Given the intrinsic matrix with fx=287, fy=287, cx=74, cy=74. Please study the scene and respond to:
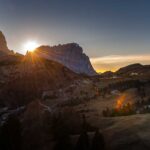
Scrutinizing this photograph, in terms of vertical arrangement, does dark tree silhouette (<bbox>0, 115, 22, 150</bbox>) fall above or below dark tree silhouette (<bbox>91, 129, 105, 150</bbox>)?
above

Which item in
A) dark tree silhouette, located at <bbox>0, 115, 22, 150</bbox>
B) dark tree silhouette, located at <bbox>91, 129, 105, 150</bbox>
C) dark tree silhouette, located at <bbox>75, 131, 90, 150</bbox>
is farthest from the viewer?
dark tree silhouette, located at <bbox>75, 131, 90, 150</bbox>

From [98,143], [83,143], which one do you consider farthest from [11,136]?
[98,143]

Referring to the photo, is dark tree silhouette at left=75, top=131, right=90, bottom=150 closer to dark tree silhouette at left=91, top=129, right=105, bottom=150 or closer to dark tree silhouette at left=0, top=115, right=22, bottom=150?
dark tree silhouette at left=91, top=129, right=105, bottom=150

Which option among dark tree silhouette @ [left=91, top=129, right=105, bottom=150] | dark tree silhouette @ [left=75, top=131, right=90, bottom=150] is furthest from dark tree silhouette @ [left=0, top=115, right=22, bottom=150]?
dark tree silhouette @ [left=91, top=129, right=105, bottom=150]

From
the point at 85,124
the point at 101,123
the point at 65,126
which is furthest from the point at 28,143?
the point at 101,123

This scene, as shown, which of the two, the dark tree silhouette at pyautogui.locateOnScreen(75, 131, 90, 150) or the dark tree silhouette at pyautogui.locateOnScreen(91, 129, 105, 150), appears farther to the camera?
the dark tree silhouette at pyautogui.locateOnScreen(75, 131, 90, 150)

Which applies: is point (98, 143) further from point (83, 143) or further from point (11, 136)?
point (11, 136)

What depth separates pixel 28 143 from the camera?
347ft

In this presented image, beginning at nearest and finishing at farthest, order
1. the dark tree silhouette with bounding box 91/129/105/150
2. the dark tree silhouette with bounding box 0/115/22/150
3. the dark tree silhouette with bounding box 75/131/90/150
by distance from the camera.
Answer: the dark tree silhouette with bounding box 91/129/105/150 → the dark tree silhouette with bounding box 0/115/22/150 → the dark tree silhouette with bounding box 75/131/90/150

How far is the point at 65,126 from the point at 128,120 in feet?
99.6

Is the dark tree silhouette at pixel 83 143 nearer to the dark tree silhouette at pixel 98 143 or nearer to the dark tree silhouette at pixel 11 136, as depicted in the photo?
the dark tree silhouette at pixel 98 143

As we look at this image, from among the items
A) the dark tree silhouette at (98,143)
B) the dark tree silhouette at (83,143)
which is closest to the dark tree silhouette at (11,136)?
the dark tree silhouette at (83,143)

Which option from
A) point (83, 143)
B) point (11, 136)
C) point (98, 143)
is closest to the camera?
point (98, 143)

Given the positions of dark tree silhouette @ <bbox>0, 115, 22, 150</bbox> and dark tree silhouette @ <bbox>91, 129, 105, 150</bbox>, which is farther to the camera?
dark tree silhouette @ <bbox>0, 115, 22, 150</bbox>
